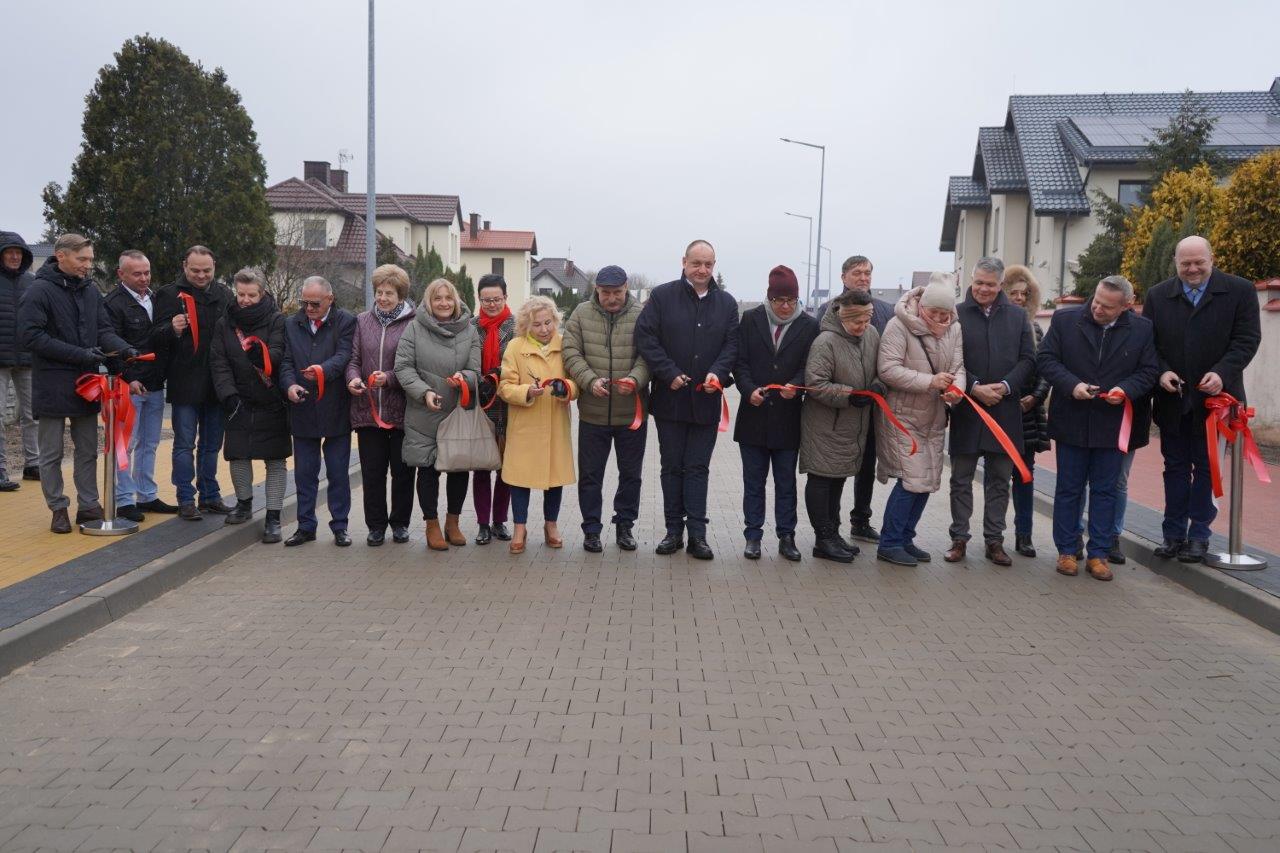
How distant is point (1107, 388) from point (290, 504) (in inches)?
262

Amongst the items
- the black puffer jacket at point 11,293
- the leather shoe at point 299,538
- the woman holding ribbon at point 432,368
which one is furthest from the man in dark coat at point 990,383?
the black puffer jacket at point 11,293

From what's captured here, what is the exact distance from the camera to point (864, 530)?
9.20 m

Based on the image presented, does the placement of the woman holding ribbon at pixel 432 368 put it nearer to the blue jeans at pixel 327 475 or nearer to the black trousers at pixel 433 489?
the black trousers at pixel 433 489

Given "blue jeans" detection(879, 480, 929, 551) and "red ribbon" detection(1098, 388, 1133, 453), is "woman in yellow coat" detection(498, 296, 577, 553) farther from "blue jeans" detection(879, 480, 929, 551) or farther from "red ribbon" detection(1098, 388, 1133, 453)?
"red ribbon" detection(1098, 388, 1133, 453)

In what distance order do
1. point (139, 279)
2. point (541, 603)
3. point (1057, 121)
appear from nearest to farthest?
point (541, 603) < point (139, 279) < point (1057, 121)

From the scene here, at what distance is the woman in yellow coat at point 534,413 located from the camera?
324 inches

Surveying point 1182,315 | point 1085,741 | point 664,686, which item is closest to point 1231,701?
point 1085,741

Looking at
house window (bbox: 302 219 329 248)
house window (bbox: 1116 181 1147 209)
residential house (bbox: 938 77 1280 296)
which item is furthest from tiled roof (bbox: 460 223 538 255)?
house window (bbox: 1116 181 1147 209)

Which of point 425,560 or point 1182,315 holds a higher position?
point 1182,315

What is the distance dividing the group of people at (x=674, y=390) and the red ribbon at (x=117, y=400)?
101mm

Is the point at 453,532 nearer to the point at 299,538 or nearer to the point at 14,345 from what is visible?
the point at 299,538

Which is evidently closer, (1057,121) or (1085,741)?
(1085,741)

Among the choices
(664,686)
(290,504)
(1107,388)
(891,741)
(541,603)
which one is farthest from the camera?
(290,504)

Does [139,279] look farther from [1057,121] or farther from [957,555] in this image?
[1057,121]
